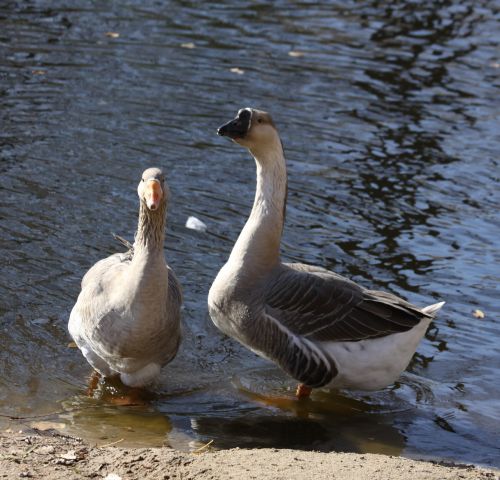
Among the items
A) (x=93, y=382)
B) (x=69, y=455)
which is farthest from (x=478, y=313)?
(x=69, y=455)

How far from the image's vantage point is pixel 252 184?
10172 millimetres

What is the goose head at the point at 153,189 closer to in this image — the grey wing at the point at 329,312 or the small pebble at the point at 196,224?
the grey wing at the point at 329,312

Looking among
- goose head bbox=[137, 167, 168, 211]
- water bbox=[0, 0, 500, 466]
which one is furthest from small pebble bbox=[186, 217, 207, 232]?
goose head bbox=[137, 167, 168, 211]

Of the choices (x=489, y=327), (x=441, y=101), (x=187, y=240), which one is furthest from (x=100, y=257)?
(x=441, y=101)

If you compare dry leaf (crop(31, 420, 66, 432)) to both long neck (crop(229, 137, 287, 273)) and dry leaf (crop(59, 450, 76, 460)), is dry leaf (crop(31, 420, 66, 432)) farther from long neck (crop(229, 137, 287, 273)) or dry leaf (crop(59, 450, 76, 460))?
long neck (crop(229, 137, 287, 273))

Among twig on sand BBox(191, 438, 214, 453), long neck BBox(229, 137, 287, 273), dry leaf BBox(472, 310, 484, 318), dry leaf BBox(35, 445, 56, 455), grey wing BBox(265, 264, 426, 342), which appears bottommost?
twig on sand BBox(191, 438, 214, 453)

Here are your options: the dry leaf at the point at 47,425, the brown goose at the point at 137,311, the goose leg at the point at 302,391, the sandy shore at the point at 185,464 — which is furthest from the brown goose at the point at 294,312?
the dry leaf at the point at 47,425

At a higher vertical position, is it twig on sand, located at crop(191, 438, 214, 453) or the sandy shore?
the sandy shore

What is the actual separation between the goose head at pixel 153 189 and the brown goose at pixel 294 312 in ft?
2.55

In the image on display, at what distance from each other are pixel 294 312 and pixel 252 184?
140 inches

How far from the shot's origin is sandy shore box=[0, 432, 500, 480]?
16.7ft

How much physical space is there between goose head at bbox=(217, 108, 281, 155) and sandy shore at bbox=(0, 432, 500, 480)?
7.31ft

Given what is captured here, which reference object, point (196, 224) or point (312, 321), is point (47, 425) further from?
point (196, 224)

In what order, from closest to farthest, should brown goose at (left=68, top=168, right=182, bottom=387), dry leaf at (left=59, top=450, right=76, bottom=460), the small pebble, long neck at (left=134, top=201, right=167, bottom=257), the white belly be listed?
dry leaf at (left=59, top=450, right=76, bottom=460) → brown goose at (left=68, top=168, right=182, bottom=387) → long neck at (left=134, top=201, right=167, bottom=257) → the white belly → the small pebble
